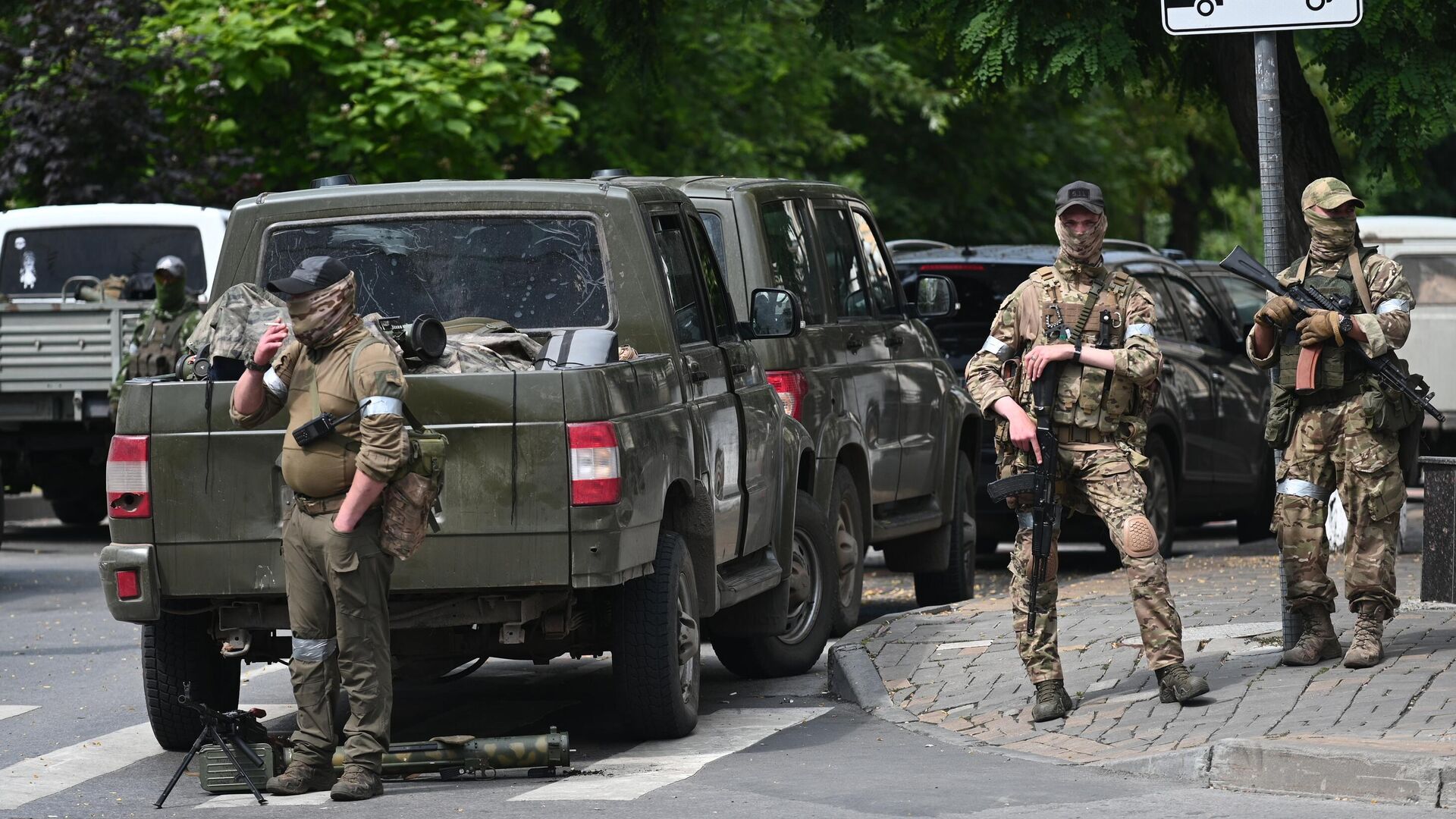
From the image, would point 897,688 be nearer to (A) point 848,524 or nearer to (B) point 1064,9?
(A) point 848,524

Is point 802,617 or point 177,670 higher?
point 177,670

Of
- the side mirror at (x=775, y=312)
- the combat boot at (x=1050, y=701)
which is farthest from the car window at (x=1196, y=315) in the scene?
the combat boot at (x=1050, y=701)

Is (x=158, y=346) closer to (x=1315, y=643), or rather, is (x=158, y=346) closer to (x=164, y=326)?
(x=164, y=326)

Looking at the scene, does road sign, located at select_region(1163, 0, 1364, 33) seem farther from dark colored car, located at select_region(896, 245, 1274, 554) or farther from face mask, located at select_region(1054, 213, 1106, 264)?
dark colored car, located at select_region(896, 245, 1274, 554)

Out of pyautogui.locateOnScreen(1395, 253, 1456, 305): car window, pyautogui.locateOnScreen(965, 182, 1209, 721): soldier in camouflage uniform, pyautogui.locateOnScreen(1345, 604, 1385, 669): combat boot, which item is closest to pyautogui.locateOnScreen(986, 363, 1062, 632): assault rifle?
pyautogui.locateOnScreen(965, 182, 1209, 721): soldier in camouflage uniform

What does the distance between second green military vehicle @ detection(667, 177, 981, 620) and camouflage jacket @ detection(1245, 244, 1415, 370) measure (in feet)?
7.68

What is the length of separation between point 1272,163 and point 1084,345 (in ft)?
4.22

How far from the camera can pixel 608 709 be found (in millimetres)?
8742

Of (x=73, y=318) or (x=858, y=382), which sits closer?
(x=858, y=382)

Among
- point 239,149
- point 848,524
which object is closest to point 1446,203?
point 239,149

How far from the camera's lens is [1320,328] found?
7.94 meters

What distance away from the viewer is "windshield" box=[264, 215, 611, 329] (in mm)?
8039

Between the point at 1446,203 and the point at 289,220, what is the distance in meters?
32.4

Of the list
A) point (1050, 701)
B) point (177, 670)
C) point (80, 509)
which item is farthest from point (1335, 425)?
point (80, 509)
